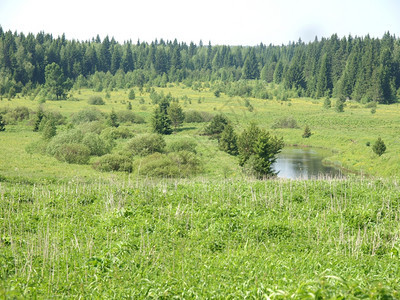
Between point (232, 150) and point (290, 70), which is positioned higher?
point (290, 70)

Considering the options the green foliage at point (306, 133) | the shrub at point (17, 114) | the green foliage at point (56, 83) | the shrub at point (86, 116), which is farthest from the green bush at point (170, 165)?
the green foliage at point (56, 83)

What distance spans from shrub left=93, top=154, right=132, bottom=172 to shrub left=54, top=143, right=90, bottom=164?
2.50m

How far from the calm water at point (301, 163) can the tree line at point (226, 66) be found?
48.7 meters

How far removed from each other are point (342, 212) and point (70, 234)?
6.55 meters

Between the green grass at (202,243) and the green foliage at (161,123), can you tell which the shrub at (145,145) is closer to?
the green foliage at (161,123)

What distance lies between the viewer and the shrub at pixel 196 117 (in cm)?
7166

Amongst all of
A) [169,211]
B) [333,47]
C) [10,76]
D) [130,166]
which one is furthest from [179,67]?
[169,211]

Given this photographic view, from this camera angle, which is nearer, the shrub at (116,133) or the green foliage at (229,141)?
the green foliage at (229,141)

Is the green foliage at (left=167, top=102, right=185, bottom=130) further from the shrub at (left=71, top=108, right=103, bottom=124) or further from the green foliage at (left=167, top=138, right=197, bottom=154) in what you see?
the green foliage at (left=167, top=138, right=197, bottom=154)

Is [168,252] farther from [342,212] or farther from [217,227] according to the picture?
[342,212]

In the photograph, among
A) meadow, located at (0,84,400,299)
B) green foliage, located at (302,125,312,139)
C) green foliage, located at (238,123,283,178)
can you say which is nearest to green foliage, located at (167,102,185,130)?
green foliage, located at (302,125,312,139)

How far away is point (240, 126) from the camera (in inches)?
2434

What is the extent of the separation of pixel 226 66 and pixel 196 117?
101 meters

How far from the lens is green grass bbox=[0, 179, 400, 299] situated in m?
5.75
